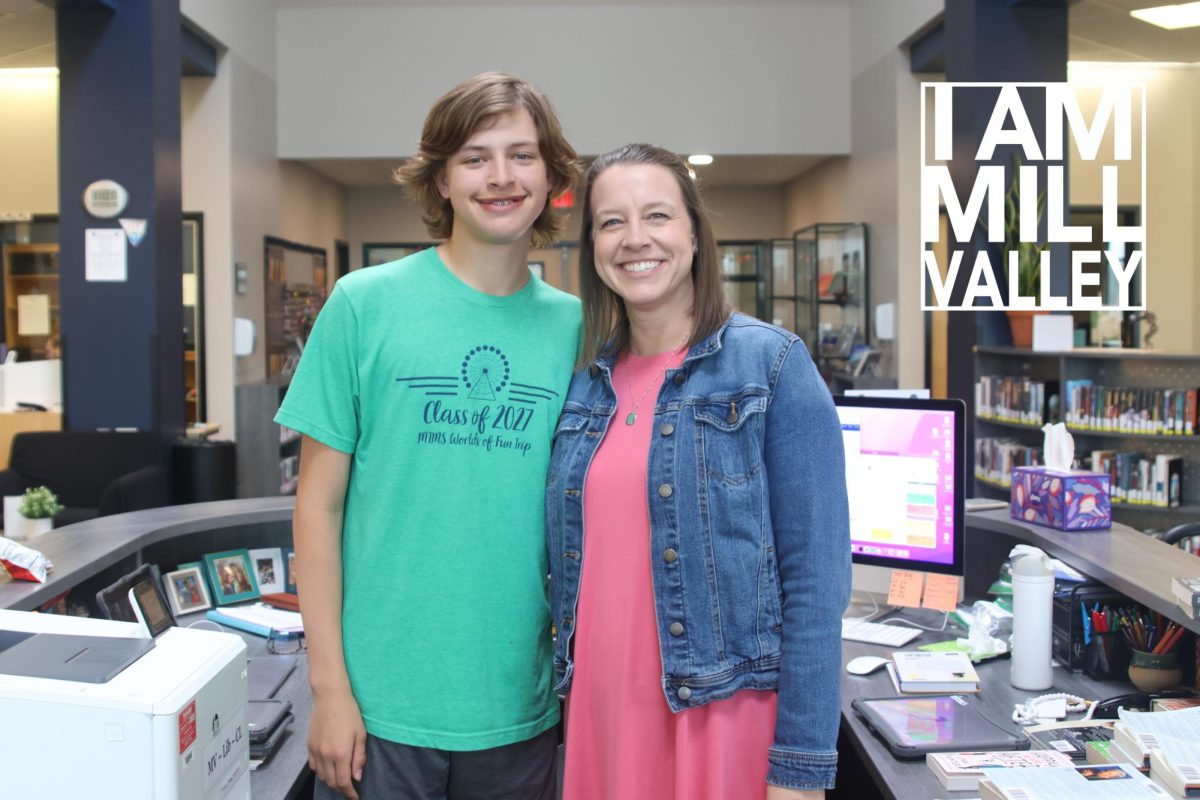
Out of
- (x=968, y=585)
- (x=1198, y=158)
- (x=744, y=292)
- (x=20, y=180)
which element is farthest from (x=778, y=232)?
(x=968, y=585)

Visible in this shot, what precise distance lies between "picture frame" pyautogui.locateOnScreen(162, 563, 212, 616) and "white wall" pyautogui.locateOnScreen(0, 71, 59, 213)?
7096 mm

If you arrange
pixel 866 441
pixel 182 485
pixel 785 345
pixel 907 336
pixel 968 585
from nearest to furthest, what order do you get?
pixel 785 345
pixel 866 441
pixel 968 585
pixel 182 485
pixel 907 336

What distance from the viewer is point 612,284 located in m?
1.62

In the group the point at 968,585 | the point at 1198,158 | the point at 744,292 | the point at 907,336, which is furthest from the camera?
the point at 744,292

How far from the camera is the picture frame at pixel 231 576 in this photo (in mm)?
2988

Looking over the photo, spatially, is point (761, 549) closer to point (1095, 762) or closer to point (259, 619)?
point (1095, 762)

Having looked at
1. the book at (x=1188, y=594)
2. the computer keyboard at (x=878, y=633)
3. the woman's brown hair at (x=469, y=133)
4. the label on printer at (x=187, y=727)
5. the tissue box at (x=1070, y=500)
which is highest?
the woman's brown hair at (x=469, y=133)

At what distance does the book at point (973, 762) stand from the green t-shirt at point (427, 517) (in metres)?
0.66

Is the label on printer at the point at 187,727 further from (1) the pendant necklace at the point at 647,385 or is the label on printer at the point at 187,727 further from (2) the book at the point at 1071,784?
(2) the book at the point at 1071,784

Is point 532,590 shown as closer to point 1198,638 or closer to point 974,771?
point 974,771

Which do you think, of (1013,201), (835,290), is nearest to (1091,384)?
(1013,201)

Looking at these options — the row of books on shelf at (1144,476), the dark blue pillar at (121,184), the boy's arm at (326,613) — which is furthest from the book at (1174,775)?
the dark blue pillar at (121,184)

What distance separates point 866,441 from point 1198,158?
8.65m

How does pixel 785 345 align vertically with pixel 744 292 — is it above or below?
below
